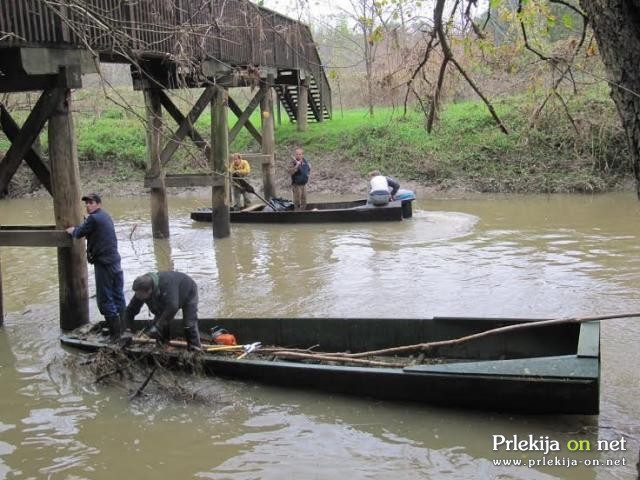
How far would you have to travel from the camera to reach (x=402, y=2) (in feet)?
17.1

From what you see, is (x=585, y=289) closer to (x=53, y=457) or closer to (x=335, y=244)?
(x=335, y=244)

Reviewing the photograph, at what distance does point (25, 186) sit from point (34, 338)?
20240 millimetres

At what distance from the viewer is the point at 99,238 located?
802cm

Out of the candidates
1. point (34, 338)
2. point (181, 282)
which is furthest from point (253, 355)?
point (34, 338)

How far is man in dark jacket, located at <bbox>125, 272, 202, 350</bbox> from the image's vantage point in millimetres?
Answer: 6613

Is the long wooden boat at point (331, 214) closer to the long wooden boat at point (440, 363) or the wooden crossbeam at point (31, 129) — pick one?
the wooden crossbeam at point (31, 129)

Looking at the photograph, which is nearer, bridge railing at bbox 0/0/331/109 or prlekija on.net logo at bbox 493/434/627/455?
bridge railing at bbox 0/0/331/109

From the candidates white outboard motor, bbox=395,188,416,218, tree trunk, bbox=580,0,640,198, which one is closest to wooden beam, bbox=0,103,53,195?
tree trunk, bbox=580,0,640,198

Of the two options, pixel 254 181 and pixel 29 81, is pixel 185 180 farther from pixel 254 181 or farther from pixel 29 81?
pixel 254 181

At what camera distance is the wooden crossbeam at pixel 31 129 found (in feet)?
27.1

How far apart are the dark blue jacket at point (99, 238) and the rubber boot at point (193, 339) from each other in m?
1.78

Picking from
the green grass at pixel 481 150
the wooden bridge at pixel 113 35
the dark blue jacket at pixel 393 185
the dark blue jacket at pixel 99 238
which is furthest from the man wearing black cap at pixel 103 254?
the green grass at pixel 481 150

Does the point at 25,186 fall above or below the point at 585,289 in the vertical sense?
above

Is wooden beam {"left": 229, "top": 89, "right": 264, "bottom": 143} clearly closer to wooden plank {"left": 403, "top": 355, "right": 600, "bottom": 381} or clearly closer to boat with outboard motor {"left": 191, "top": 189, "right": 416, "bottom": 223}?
boat with outboard motor {"left": 191, "top": 189, "right": 416, "bottom": 223}
